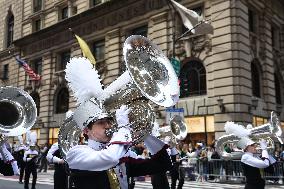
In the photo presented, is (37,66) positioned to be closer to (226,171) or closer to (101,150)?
(226,171)

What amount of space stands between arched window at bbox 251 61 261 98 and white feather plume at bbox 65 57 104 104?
21906 mm

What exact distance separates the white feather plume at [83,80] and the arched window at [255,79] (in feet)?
71.9

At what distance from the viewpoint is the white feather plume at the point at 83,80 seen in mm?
4312

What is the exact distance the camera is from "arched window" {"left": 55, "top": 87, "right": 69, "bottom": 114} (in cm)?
3325

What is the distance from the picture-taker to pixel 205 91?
2409 centimetres

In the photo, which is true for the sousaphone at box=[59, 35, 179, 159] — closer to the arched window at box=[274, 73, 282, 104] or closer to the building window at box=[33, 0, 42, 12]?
the arched window at box=[274, 73, 282, 104]

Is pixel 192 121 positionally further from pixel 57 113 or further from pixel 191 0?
pixel 57 113

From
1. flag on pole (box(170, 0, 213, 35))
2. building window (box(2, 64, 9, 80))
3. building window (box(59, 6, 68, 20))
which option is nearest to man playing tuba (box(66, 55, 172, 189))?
flag on pole (box(170, 0, 213, 35))

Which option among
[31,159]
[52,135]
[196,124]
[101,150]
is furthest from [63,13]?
[101,150]

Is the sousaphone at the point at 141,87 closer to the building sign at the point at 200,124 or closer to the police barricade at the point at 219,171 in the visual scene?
the police barricade at the point at 219,171

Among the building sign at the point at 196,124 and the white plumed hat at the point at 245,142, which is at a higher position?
the building sign at the point at 196,124

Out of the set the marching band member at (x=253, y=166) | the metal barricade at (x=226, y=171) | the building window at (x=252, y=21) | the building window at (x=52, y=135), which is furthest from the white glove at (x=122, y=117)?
the building window at (x=52, y=135)

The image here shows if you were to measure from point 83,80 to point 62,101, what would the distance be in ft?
98.5

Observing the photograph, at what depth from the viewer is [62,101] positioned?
33.8 meters
